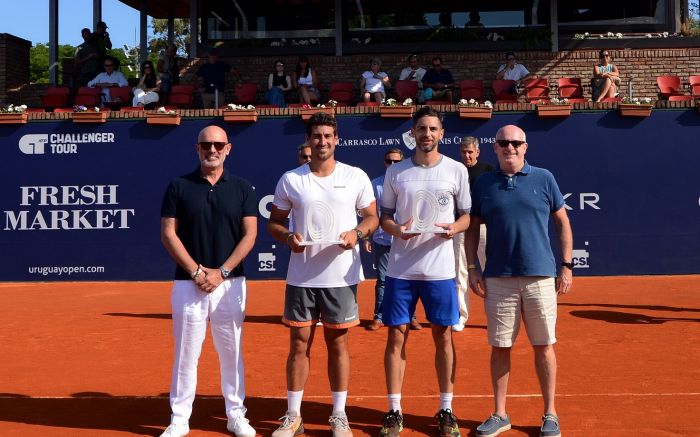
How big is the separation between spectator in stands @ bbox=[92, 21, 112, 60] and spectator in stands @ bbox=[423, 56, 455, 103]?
318 inches

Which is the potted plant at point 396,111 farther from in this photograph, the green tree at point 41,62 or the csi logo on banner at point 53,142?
the green tree at point 41,62

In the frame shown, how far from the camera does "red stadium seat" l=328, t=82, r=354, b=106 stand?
18.3 meters

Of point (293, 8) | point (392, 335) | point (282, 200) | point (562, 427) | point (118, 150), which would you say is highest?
point (293, 8)

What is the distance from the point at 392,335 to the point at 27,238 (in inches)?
458

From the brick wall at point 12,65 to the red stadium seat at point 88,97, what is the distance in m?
3.27

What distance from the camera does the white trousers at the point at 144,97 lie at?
18.2 metres

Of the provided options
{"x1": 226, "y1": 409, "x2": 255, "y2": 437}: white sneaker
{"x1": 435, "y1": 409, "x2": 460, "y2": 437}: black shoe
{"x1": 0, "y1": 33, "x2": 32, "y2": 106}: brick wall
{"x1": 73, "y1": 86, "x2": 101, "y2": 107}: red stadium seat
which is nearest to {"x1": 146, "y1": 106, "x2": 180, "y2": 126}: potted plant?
{"x1": 73, "y1": 86, "x2": 101, "y2": 107}: red stadium seat

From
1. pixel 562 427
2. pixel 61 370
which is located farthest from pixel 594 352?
pixel 61 370

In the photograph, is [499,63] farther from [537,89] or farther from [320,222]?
[320,222]

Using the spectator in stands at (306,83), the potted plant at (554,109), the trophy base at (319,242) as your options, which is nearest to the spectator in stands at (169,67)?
the spectator in stands at (306,83)

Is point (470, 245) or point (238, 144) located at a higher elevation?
point (238, 144)

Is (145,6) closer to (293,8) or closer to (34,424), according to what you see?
(293,8)

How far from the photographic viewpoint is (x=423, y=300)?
18.2 ft

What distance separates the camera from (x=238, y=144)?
50.0 feet
